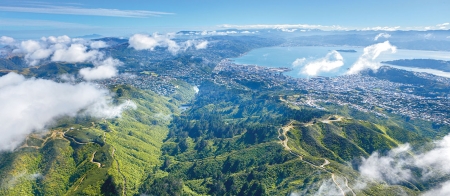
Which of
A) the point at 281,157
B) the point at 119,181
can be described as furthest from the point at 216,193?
the point at 119,181

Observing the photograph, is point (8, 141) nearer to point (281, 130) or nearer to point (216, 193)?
point (216, 193)

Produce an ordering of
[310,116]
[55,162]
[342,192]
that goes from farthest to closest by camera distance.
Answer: [310,116] → [55,162] → [342,192]

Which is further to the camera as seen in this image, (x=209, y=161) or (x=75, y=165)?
(x=209, y=161)

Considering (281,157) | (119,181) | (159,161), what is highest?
(281,157)

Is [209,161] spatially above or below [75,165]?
below

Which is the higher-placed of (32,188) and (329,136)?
(329,136)

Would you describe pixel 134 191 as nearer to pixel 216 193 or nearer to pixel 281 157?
pixel 216 193

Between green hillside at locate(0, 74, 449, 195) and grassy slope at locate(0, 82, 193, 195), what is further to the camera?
grassy slope at locate(0, 82, 193, 195)

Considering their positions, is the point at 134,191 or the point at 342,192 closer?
the point at 342,192

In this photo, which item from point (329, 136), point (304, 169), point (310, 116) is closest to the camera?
point (304, 169)

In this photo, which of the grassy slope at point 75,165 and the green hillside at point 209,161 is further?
the grassy slope at point 75,165
